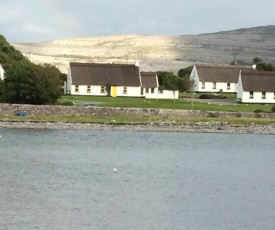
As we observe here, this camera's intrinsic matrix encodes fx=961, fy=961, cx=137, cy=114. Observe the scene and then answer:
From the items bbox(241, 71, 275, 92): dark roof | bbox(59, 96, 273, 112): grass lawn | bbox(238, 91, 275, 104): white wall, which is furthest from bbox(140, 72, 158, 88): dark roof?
bbox(238, 91, 275, 104): white wall

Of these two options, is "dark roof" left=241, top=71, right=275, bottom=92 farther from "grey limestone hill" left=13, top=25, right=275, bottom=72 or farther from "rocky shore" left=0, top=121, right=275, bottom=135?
"grey limestone hill" left=13, top=25, right=275, bottom=72

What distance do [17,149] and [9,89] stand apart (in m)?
15.7

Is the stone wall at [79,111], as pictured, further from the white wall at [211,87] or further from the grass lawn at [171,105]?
the white wall at [211,87]

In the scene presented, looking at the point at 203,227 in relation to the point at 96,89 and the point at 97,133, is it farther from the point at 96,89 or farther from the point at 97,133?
the point at 96,89

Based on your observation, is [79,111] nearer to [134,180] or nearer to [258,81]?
[258,81]

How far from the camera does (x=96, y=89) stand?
252 ft

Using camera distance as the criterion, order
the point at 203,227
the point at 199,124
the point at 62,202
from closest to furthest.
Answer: the point at 203,227 < the point at 62,202 < the point at 199,124

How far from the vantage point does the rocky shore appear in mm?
54125

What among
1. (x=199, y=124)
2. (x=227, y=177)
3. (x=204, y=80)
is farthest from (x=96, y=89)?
(x=227, y=177)

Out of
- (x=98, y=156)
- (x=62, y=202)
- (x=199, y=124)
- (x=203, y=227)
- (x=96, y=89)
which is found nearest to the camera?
(x=203, y=227)

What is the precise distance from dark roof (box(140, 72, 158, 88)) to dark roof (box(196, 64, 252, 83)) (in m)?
7.86

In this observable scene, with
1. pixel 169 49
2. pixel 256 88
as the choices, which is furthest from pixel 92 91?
pixel 169 49

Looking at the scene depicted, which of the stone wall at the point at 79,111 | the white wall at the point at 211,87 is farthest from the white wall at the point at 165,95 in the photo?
the stone wall at the point at 79,111

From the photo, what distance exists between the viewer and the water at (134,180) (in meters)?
27.5
